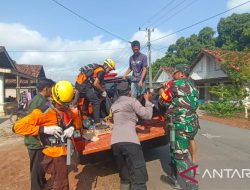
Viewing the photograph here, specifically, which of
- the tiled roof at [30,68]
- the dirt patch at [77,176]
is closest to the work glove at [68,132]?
the dirt patch at [77,176]

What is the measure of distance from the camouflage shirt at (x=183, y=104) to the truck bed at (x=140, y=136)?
76 centimetres

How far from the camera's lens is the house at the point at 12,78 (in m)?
21.4

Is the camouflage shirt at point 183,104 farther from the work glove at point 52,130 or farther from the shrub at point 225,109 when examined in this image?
the shrub at point 225,109

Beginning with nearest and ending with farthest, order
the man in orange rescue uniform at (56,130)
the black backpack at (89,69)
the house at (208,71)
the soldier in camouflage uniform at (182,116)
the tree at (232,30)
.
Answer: the man in orange rescue uniform at (56,130), the soldier in camouflage uniform at (182,116), the black backpack at (89,69), the house at (208,71), the tree at (232,30)

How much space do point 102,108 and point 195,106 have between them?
3.06 m

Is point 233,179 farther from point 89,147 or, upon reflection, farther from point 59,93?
Answer: point 59,93

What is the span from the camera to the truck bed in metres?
5.33

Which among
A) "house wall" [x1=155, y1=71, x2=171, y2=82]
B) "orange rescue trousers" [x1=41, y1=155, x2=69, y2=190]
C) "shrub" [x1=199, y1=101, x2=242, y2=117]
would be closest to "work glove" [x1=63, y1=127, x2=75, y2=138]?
"orange rescue trousers" [x1=41, y1=155, x2=69, y2=190]

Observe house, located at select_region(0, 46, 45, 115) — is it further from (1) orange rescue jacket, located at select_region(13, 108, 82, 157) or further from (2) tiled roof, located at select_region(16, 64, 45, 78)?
(1) orange rescue jacket, located at select_region(13, 108, 82, 157)

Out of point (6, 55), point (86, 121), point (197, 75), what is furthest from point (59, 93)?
point (197, 75)

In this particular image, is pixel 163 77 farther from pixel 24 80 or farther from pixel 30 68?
pixel 24 80

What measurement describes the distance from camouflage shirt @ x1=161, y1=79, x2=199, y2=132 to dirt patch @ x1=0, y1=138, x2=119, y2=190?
1643 millimetres

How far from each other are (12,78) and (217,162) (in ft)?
83.9

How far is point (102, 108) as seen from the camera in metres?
7.85
